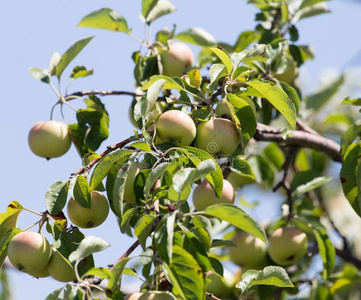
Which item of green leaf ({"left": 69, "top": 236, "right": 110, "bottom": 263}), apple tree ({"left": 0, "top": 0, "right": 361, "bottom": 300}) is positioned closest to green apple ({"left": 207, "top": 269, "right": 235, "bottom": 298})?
apple tree ({"left": 0, "top": 0, "right": 361, "bottom": 300})

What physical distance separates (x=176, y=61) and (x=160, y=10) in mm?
310

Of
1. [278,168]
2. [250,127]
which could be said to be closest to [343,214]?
[278,168]

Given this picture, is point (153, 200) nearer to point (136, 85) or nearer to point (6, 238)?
point (6, 238)

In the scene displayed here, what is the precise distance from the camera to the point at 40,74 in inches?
94.9

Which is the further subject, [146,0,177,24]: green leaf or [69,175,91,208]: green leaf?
[146,0,177,24]: green leaf

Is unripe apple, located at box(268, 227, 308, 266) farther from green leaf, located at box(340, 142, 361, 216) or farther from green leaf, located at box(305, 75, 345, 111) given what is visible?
green leaf, located at box(305, 75, 345, 111)

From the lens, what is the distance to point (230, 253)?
2.74 metres

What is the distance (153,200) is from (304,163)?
172 centimetres

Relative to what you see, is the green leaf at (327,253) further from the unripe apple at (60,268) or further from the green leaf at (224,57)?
the unripe apple at (60,268)

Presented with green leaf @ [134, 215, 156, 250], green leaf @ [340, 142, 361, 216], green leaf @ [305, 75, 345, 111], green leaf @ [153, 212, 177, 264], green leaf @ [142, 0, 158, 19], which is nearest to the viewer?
green leaf @ [153, 212, 177, 264]

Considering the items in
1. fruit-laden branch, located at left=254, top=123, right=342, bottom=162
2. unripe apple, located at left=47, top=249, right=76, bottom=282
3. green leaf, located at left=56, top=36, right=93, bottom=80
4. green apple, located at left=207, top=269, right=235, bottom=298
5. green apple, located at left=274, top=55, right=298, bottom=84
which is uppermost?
green leaf, located at left=56, top=36, right=93, bottom=80

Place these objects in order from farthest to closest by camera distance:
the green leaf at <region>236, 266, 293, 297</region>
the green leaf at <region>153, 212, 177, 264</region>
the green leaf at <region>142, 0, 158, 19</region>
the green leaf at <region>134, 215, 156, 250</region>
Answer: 1. the green leaf at <region>142, 0, 158, 19</region>
2. the green leaf at <region>236, 266, 293, 297</region>
3. the green leaf at <region>134, 215, 156, 250</region>
4. the green leaf at <region>153, 212, 177, 264</region>

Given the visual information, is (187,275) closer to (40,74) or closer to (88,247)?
(88,247)

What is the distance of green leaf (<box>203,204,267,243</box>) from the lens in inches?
59.4
